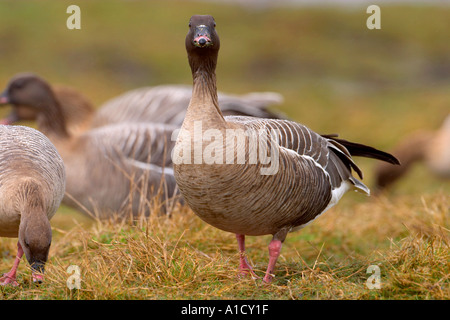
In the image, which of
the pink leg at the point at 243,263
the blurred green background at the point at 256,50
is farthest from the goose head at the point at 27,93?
the blurred green background at the point at 256,50

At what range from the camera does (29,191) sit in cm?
480

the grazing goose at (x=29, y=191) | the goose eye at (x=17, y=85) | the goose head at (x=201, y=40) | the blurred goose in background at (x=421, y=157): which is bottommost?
the blurred goose in background at (x=421, y=157)

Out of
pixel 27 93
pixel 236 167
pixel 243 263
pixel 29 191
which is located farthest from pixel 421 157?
pixel 29 191

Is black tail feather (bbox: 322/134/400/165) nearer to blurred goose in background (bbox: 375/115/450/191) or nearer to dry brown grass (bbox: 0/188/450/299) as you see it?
dry brown grass (bbox: 0/188/450/299)

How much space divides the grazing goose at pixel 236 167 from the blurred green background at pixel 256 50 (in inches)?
586

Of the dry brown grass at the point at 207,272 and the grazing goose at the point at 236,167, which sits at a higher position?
the grazing goose at the point at 236,167

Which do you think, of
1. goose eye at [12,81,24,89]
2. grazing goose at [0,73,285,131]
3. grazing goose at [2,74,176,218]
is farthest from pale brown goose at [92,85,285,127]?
goose eye at [12,81,24,89]

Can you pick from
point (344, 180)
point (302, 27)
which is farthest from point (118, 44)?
point (344, 180)

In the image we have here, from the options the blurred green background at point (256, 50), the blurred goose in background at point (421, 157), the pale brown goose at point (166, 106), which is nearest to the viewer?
the pale brown goose at point (166, 106)

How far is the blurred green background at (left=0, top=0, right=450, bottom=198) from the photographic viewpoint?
23688 mm

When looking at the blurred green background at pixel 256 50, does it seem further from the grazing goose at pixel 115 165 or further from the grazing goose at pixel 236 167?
the grazing goose at pixel 236 167

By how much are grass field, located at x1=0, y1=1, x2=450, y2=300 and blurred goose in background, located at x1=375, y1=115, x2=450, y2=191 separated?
0.45 meters

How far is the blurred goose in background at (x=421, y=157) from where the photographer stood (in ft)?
36.0

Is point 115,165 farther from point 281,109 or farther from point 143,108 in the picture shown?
point 281,109
